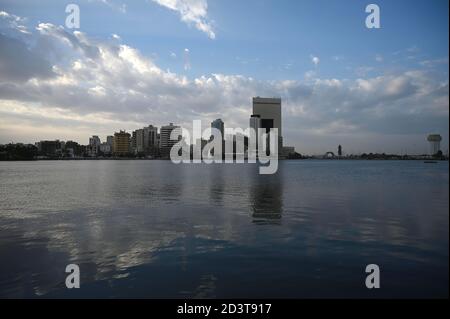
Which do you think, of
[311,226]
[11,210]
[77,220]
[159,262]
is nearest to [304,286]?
[159,262]

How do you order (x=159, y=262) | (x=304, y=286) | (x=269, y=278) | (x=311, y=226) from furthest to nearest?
1. (x=311, y=226)
2. (x=159, y=262)
3. (x=269, y=278)
4. (x=304, y=286)

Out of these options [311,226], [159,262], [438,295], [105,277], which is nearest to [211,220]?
[311,226]

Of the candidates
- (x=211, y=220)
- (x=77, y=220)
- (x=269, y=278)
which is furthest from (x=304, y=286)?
(x=77, y=220)

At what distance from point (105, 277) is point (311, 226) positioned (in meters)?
14.6

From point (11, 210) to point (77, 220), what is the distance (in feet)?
34.4

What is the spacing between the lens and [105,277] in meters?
13.6

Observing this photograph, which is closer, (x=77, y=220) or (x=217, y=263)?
(x=217, y=263)

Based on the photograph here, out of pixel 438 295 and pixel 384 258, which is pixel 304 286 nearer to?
pixel 438 295

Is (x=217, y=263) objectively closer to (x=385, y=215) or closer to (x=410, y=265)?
(x=410, y=265)
